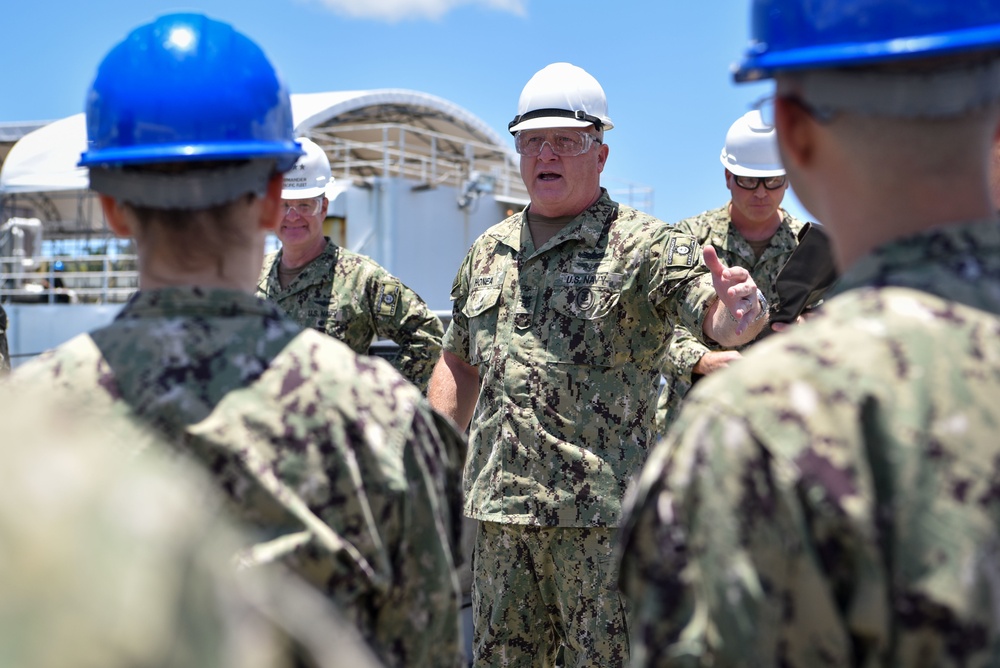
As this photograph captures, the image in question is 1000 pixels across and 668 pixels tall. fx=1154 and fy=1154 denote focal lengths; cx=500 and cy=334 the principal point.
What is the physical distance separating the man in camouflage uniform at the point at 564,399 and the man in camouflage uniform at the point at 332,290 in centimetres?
150

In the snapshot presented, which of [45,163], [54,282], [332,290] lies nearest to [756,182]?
[332,290]

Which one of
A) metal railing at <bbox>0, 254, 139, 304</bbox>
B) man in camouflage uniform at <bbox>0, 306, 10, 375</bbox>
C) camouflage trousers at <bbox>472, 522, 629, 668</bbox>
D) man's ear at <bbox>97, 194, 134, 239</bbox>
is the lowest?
metal railing at <bbox>0, 254, 139, 304</bbox>

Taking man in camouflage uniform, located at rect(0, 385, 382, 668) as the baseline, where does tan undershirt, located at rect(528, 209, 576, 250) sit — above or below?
below

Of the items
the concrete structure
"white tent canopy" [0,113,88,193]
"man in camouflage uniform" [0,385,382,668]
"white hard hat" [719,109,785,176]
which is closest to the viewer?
"man in camouflage uniform" [0,385,382,668]

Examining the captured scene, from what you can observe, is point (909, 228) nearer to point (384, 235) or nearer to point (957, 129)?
point (957, 129)

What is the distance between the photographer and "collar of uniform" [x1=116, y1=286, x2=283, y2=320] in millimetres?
1889

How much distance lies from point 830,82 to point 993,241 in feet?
0.96

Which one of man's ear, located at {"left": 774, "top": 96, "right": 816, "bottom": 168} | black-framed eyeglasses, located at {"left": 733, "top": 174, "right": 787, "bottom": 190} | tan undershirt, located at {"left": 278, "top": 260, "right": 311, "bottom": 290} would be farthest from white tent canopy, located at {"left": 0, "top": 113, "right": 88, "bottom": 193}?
man's ear, located at {"left": 774, "top": 96, "right": 816, "bottom": 168}

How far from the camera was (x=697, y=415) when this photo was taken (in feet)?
4.67

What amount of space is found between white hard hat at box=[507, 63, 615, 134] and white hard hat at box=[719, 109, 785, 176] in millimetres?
1567

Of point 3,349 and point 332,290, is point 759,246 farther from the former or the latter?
point 3,349

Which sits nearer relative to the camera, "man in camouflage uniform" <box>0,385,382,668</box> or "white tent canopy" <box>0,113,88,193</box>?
"man in camouflage uniform" <box>0,385,382,668</box>

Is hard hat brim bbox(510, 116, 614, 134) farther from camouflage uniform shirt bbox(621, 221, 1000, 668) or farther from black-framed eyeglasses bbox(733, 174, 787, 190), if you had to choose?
camouflage uniform shirt bbox(621, 221, 1000, 668)

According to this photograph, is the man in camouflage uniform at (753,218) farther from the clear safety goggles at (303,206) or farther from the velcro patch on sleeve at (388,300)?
the clear safety goggles at (303,206)
